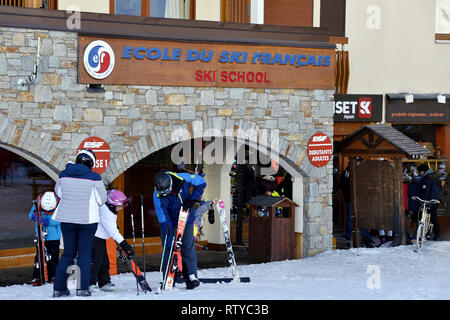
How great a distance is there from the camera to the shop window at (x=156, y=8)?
1459 cm

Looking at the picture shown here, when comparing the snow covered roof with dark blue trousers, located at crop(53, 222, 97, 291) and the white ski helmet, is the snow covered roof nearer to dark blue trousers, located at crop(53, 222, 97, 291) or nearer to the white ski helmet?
the white ski helmet

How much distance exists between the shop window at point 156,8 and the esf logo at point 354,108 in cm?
651

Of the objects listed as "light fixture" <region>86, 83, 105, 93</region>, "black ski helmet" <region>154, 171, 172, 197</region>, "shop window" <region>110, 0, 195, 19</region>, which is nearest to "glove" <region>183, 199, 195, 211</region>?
"black ski helmet" <region>154, 171, 172, 197</region>

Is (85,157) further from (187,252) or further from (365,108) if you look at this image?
(365,108)

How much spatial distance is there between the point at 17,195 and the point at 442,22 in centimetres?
1267

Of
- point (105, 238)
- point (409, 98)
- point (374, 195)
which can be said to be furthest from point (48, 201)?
point (409, 98)

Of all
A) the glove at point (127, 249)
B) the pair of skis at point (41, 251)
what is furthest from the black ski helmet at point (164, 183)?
the pair of skis at point (41, 251)

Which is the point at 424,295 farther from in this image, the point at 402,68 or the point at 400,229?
the point at 402,68

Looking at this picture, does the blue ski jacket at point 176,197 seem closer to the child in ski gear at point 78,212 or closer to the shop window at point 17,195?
the child in ski gear at point 78,212

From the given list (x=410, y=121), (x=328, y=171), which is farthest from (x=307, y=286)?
(x=410, y=121)

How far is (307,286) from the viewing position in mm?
10984

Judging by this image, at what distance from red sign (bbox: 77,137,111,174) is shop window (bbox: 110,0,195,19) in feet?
9.07

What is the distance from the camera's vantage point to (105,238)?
10.4 metres
